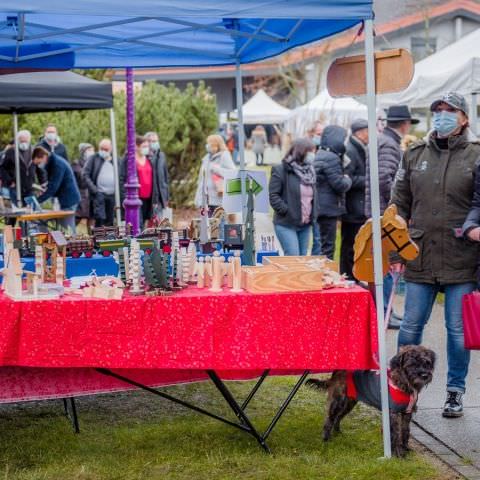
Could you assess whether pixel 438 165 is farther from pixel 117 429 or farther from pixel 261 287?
pixel 117 429

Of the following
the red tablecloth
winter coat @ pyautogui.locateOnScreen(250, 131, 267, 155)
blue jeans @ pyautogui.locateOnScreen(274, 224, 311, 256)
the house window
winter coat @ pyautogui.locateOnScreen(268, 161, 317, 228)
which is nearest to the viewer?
the red tablecloth

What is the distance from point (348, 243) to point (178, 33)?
342 centimetres

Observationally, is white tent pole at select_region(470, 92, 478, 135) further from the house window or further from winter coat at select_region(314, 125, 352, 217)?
the house window

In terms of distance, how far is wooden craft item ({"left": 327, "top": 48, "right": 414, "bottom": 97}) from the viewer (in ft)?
15.7

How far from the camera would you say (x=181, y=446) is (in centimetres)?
525

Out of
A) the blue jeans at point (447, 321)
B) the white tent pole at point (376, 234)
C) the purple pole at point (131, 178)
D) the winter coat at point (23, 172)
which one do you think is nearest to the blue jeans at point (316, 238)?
the purple pole at point (131, 178)

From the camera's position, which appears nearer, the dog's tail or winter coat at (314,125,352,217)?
the dog's tail

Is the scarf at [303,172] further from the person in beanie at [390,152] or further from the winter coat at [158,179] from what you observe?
the winter coat at [158,179]

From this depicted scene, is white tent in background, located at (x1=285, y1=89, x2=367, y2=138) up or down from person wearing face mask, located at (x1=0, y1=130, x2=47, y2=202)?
up

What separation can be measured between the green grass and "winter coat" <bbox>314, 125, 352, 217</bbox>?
11.4 feet

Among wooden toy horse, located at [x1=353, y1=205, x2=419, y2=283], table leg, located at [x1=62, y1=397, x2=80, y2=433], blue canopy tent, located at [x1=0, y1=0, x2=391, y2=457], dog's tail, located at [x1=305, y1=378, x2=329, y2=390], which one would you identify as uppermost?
blue canopy tent, located at [x1=0, y1=0, x2=391, y2=457]

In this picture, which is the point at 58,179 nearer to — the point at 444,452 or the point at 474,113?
the point at 474,113

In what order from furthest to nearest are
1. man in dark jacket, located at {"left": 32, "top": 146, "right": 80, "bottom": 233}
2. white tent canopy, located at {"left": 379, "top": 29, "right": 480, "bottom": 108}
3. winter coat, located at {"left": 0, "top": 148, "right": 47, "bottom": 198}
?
1. winter coat, located at {"left": 0, "top": 148, "right": 47, "bottom": 198}
2. man in dark jacket, located at {"left": 32, "top": 146, "right": 80, "bottom": 233}
3. white tent canopy, located at {"left": 379, "top": 29, "right": 480, "bottom": 108}

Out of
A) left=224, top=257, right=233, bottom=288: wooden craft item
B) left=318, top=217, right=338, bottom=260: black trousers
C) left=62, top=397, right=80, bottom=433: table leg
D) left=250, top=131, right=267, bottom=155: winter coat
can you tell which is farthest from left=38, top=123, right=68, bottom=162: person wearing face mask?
left=250, top=131, right=267, bottom=155: winter coat
